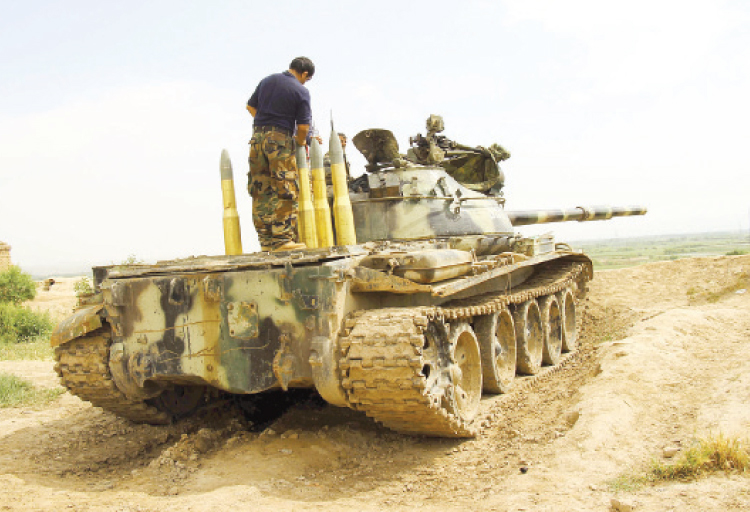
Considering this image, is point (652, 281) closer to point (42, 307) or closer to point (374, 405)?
point (374, 405)

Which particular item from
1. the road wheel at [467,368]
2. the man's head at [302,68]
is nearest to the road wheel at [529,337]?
the road wheel at [467,368]

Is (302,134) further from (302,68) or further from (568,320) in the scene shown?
(568,320)

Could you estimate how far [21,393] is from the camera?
8.84 m

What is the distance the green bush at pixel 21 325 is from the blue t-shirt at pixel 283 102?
423 inches

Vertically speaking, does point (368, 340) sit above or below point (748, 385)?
above

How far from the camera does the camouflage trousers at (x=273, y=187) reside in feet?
22.5

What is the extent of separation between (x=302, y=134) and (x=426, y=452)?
3281 mm

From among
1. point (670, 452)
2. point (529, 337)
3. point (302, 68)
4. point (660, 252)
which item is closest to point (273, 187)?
point (302, 68)

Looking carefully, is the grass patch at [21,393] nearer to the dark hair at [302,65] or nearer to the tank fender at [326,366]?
the tank fender at [326,366]

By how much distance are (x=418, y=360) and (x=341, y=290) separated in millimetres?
898

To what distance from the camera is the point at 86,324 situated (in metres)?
6.18

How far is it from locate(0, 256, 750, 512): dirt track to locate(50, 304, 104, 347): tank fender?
3.60 feet

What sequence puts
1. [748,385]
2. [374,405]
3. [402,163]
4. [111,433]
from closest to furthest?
[374,405]
[748,385]
[111,433]
[402,163]

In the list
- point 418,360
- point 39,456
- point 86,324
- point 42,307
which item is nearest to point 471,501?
point 418,360
